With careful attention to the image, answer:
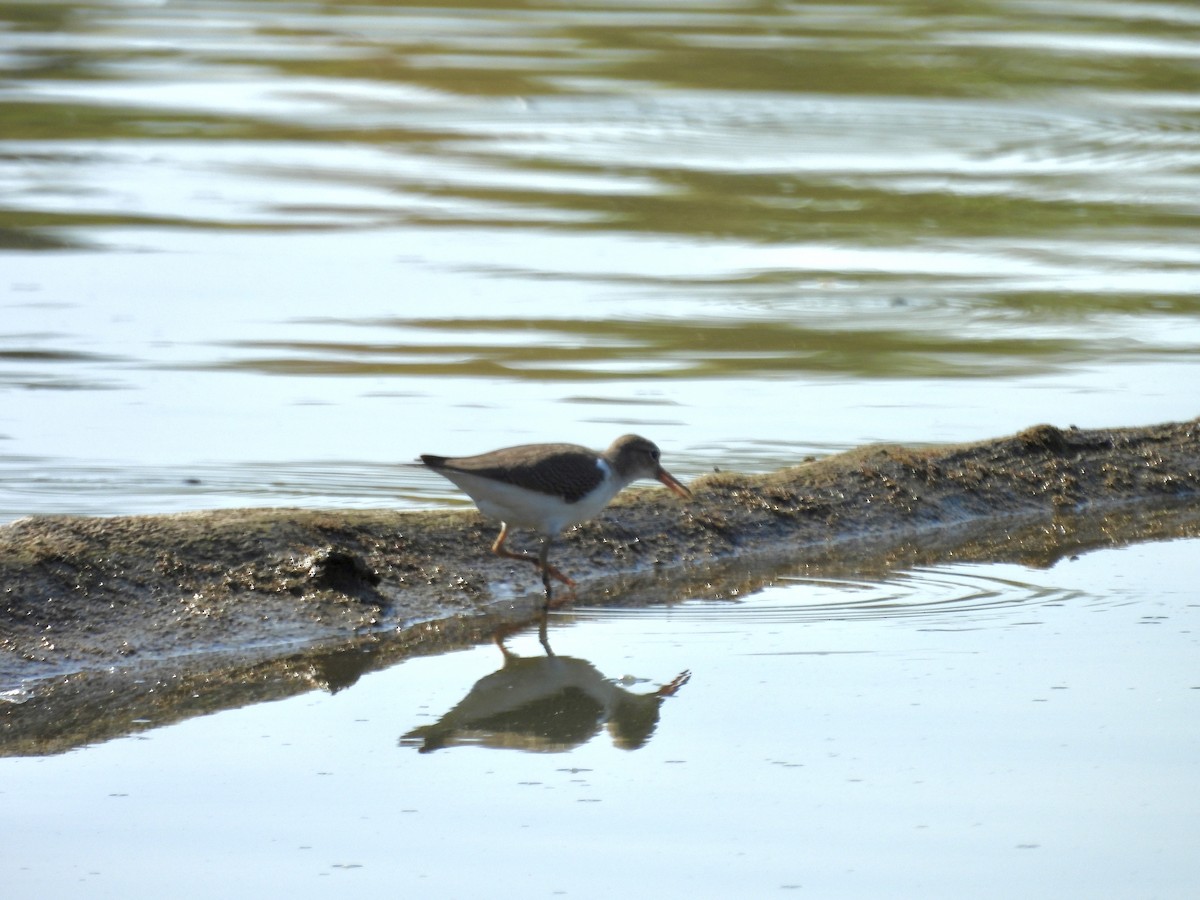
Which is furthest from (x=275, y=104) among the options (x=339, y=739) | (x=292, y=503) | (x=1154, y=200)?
(x=339, y=739)

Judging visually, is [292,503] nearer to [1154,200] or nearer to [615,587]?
[615,587]

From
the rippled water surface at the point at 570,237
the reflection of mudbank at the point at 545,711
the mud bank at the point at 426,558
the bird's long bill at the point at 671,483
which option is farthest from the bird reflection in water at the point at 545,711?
the rippled water surface at the point at 570,237

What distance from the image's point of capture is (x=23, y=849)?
4062 mm

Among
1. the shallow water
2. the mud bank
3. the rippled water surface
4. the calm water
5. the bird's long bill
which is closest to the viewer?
the shallow water

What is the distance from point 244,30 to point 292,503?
1525cm

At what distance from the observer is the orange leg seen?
618 cm

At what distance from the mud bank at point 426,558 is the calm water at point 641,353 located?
25 cm

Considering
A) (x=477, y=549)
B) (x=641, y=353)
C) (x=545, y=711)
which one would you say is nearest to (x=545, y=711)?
(x=545, y=711)

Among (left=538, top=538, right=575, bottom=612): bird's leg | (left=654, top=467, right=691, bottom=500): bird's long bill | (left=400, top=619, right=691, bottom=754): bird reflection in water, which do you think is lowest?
(left=400, top=619, right=691, bottom=754): bird reflection in water

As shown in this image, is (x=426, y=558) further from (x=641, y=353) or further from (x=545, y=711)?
(x=641, y=353)

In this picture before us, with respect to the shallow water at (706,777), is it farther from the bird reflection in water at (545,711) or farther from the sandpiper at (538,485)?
the sandpiper at (538,485)

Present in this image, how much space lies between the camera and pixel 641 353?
993 cm

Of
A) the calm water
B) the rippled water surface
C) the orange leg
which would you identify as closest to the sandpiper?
the orange leg

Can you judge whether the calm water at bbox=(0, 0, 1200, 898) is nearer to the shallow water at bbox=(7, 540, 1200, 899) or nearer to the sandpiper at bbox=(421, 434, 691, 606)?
the shallow water at bbox=(7, 540, 1200, 899)
